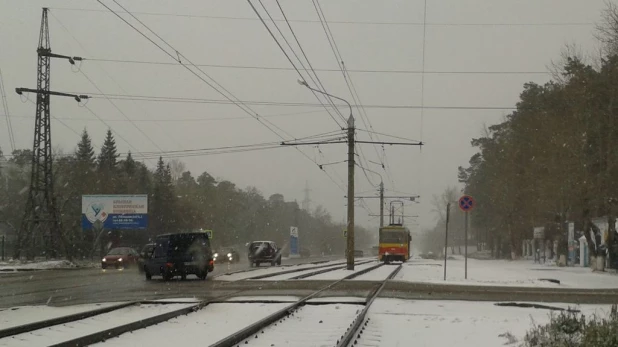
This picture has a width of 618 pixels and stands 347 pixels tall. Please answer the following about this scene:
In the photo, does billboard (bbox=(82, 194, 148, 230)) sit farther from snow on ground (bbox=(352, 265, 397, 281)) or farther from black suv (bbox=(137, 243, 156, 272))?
snow on ground (bbox=(352, 265, 397, 281))

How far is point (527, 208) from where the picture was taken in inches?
2391

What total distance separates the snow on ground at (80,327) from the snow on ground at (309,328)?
2920 mm

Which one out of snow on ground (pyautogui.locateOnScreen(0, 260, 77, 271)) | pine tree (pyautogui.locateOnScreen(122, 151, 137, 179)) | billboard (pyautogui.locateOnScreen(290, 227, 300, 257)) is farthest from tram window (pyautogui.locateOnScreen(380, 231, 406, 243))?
pine tree (pyautogui.locateOnScreen(122, 151, 137, 179))

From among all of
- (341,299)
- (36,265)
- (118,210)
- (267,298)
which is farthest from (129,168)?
(341,299)

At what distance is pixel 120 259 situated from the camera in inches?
1850

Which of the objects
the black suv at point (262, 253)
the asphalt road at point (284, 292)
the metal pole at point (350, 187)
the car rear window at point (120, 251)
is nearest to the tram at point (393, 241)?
the black suv at point (262, 253)

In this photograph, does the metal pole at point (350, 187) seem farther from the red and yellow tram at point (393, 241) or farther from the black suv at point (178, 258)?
the red and yellow tram at point (393, 241)

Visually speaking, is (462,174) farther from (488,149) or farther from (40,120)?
(40,120)

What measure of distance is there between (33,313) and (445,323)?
8.61 meters

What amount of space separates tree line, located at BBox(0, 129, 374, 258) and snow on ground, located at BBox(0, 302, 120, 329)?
35.2m

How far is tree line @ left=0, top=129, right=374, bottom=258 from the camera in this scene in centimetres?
7112

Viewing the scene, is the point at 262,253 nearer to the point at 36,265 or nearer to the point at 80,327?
the point at 36,265

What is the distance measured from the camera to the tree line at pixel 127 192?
71125mm

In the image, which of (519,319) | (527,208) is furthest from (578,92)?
(519,319)
